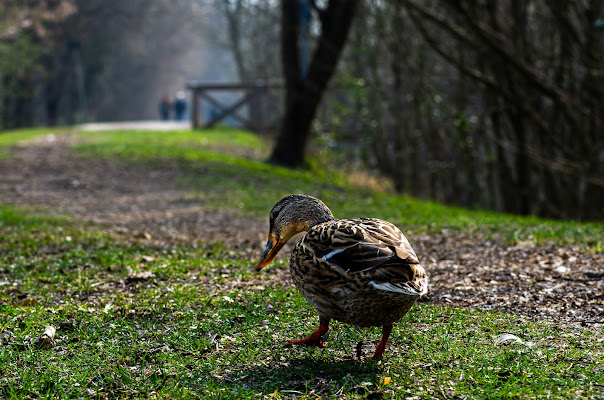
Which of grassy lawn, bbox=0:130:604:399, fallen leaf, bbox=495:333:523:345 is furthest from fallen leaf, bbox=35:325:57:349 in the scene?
fallen leaf, bbox=495:333:523:345

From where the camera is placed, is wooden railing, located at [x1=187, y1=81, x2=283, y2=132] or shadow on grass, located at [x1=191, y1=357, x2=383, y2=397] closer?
shadow on grass, located at [x1=191, y1=357, x2=383, y2=397]

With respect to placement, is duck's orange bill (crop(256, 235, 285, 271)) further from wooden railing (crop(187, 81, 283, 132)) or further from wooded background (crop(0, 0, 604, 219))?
wooden railing (crop(187, 81, 283, 132))

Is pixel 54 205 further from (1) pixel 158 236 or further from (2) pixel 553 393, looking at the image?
(2) pixel 553 393

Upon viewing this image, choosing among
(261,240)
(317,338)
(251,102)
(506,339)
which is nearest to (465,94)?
(261,240)

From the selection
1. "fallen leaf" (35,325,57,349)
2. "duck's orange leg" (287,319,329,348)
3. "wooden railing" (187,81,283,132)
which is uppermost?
"wooden railing" (187,81,283,132)

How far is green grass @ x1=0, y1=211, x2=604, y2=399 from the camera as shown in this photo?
367 centimetres

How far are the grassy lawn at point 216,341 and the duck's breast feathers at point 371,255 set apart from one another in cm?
56

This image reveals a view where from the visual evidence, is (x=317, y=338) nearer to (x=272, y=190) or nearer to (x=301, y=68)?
(x=272, y=190)

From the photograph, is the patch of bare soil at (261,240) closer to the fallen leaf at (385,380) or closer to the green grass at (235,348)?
the green grass at (235,348)

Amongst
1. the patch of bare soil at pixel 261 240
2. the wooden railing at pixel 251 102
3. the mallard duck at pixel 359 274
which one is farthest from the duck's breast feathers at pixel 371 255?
the wooden railing at pixel 251 102

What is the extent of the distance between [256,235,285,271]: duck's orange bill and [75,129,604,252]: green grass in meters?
4.05

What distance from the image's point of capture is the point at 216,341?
4.43m

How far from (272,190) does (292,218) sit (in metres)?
8.23

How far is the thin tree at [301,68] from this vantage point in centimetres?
1583
